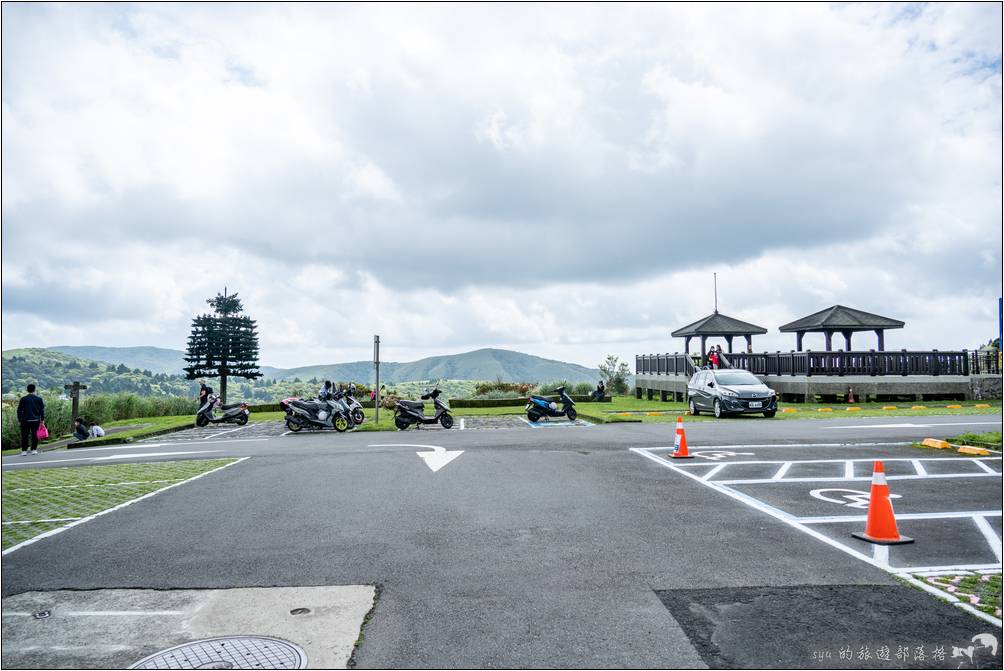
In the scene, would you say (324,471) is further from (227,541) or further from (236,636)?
(236,636)

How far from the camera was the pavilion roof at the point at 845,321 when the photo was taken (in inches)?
1383

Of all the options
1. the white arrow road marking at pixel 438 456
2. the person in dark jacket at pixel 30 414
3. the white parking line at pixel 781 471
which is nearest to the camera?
the white parking line at pixel 781 471

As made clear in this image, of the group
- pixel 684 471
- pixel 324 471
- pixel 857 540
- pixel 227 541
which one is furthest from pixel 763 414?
pixel 227 541

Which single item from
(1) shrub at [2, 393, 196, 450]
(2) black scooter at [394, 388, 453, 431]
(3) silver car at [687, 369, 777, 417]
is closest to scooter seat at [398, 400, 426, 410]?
(2) black scooter at [394, 388, 453, 431]

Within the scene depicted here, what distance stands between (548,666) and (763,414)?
2325 centimetres

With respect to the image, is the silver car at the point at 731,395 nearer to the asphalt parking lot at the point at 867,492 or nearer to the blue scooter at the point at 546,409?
the blue scooter at the point at 546,409

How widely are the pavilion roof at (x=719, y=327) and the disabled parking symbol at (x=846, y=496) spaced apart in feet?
97.7

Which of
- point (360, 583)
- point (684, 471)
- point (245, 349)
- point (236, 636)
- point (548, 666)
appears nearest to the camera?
point (548, 666)

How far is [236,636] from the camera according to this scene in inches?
173

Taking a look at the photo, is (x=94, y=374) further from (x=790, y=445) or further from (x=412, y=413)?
(x=790, y=445)

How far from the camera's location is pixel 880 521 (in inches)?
266

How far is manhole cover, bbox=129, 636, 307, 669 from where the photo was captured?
3971mm

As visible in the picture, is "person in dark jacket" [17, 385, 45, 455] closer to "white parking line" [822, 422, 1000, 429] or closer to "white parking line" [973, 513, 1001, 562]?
"white parking line" [822, 422, 1000, 429]

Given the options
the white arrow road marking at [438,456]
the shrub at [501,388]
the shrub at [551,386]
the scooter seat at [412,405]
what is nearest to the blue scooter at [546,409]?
the scooter seat at [412,405]
